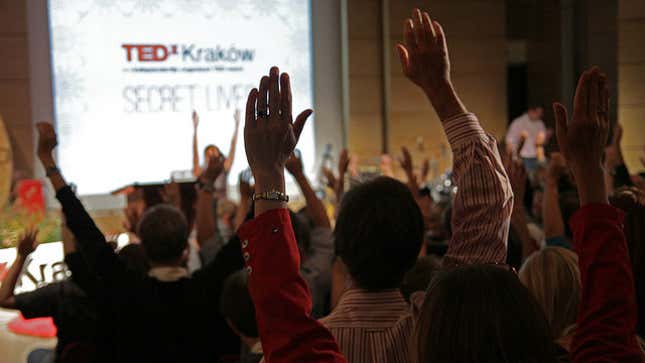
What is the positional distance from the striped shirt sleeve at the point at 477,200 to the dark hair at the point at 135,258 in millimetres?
1437

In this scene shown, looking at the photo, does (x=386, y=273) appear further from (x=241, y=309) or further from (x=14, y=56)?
(x=14, y=56)

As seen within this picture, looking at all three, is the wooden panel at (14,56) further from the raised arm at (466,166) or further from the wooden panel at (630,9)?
the raised arm at (466,166)

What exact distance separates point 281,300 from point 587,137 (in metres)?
0.63

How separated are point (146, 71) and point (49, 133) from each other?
5200 mm

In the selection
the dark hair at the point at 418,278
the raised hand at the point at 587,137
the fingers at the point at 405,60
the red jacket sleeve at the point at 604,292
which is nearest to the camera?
the red jacket sleeve at the point at 604,292

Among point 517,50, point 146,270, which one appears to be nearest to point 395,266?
point 146,270

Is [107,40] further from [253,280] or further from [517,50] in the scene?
[517,50]

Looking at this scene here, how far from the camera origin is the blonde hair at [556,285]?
5.86 feet

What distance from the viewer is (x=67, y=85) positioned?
729 centimetres

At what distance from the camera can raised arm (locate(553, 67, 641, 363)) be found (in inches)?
47.4

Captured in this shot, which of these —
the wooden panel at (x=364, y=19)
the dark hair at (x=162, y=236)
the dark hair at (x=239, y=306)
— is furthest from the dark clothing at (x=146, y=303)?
the wooden panel at (x=364, y=19)

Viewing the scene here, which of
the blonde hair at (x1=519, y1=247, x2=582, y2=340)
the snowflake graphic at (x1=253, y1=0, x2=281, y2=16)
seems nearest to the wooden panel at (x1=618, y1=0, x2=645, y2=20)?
the snowflake graphic at (x1=253, y1=0, x2=281, y2=16)

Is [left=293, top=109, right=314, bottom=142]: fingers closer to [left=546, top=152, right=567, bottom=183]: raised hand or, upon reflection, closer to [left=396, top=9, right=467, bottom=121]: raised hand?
[left=396, top=9, right=467, bottom=121]: raised hand

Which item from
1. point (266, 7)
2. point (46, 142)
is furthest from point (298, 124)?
point (266, 7)
